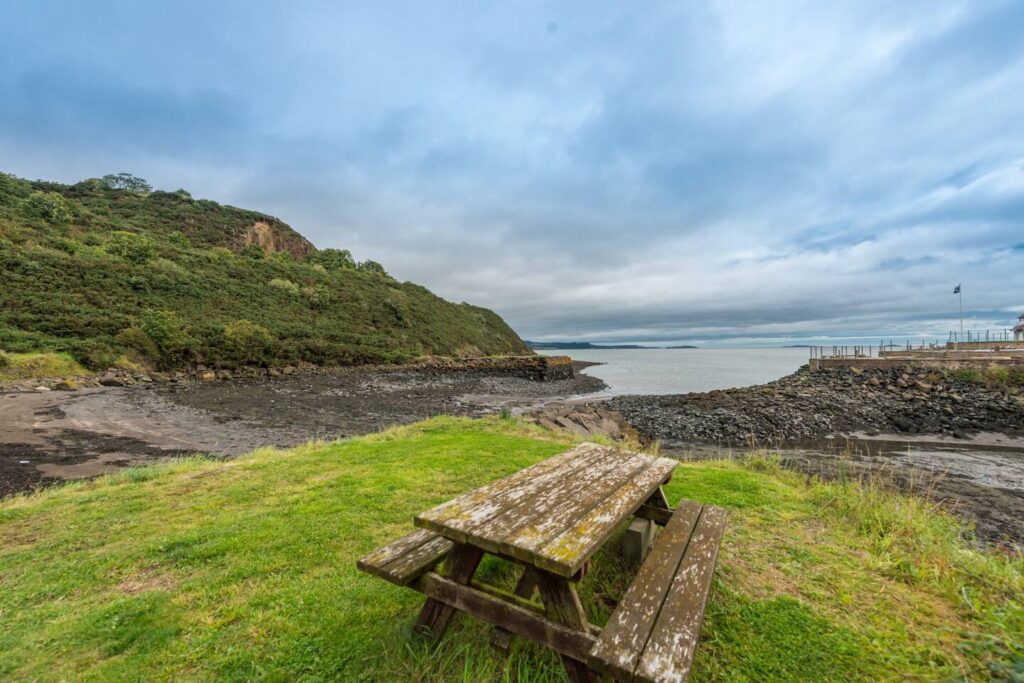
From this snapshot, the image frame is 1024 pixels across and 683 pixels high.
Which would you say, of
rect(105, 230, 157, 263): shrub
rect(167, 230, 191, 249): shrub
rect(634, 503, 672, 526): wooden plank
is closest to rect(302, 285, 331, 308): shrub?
rect(105, 230, 157, 263): shrub

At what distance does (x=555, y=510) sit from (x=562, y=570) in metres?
0.54

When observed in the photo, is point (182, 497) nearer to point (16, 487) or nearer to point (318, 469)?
point (318, 469)

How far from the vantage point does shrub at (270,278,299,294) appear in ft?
124

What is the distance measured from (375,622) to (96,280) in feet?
113

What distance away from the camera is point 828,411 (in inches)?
639

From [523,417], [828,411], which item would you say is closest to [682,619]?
[523,417]

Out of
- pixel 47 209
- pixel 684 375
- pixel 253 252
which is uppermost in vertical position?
pixel 47 209

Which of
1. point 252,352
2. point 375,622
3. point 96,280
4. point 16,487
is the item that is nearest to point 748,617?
point 375,622

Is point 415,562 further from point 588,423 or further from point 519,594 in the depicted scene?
point 588,423

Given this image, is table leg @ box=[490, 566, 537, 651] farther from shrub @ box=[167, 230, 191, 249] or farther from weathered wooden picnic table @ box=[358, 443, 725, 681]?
shrub @ box=[167, 230, 191, 249]

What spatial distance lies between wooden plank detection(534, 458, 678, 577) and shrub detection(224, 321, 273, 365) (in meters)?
27.9

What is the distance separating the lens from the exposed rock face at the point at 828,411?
14.1 m

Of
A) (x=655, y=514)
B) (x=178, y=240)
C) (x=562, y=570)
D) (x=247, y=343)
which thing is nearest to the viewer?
(x=562, y=570)

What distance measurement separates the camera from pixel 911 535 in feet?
11.3
